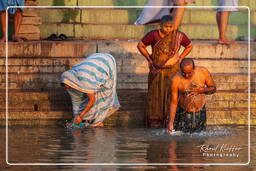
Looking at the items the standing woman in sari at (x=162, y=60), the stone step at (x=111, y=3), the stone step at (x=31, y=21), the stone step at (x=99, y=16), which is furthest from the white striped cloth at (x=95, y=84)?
the stone step at (x=111, y=3)

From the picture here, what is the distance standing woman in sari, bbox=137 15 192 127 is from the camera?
1249 cm

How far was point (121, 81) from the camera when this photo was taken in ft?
46.5

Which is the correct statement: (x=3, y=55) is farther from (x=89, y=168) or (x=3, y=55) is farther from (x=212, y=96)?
(x=89, y=168)

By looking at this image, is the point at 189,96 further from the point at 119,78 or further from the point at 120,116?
the point at 119,78

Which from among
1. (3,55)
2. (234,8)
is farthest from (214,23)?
(3,55)

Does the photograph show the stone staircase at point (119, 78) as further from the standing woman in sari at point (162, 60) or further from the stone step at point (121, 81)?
the standing woman in sari at point (162, 60)

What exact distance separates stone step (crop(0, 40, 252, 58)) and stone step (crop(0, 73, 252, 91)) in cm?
44

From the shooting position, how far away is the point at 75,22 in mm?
16391

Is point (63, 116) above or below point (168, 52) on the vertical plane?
below

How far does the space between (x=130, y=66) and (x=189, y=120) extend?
2583 mm

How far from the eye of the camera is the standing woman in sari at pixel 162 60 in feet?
41.0

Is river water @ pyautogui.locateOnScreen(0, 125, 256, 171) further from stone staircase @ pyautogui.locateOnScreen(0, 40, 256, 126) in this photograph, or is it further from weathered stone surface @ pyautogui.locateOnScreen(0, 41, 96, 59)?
weathered stone surface @ pyautogui.locateOnScreen(0, 41, 96, 59)

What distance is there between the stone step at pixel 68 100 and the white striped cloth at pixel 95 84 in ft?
1.07

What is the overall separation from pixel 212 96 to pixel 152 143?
2418 millimetres
